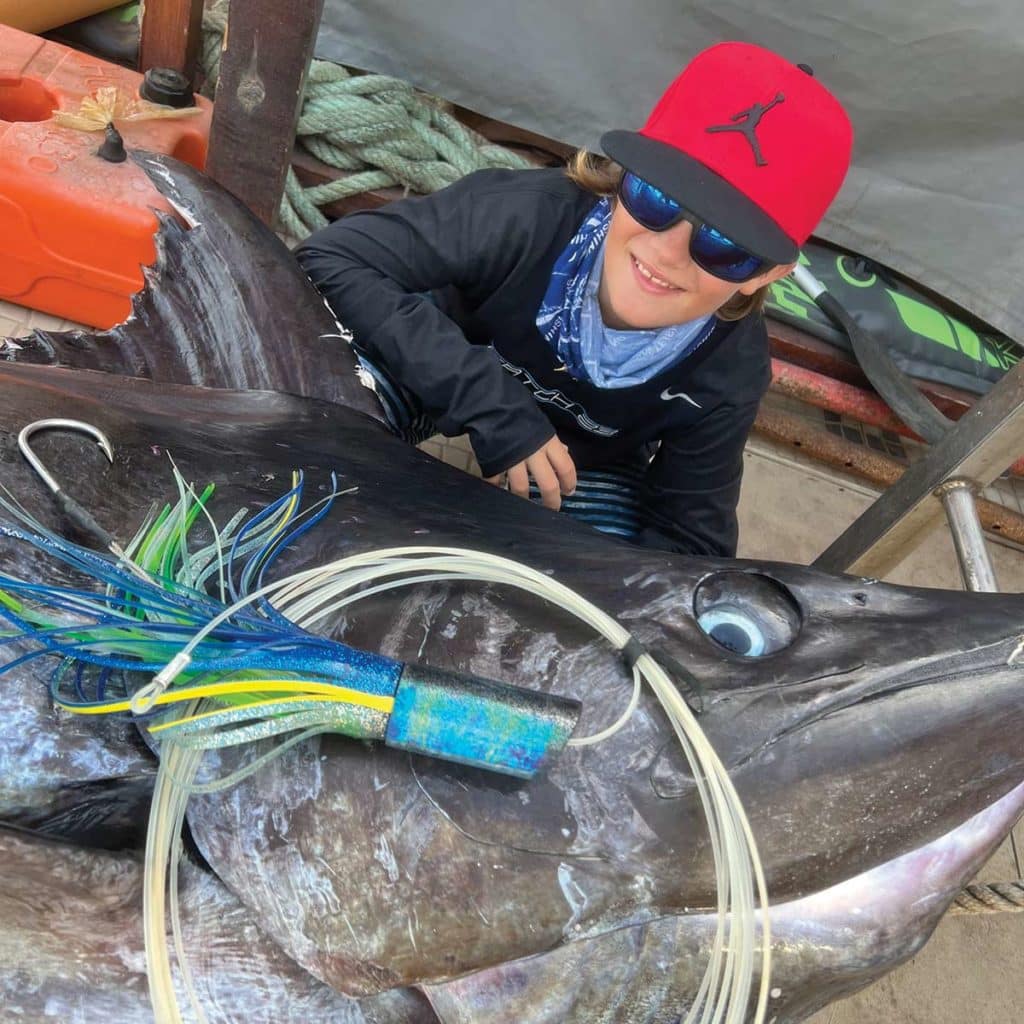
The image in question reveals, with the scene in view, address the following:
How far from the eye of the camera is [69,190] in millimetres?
2156

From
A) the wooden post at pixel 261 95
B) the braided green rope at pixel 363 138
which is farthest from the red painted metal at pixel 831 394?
the wooden post at pixel 261 95

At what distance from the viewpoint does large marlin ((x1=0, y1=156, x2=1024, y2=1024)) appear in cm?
71

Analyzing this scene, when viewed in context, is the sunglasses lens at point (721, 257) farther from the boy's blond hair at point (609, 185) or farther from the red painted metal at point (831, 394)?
the red painted metal at point (831, 394)

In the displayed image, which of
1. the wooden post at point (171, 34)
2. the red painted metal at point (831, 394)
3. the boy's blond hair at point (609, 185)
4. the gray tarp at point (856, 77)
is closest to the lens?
the boy's blond hair at point (609, 185)

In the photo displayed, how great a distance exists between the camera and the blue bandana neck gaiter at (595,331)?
150 cm

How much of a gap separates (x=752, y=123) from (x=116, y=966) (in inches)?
46.0

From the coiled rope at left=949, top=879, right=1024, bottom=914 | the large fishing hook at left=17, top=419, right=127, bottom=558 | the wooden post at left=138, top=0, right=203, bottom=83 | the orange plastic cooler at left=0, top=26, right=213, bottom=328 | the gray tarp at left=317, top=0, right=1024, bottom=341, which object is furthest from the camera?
the gray tarp at left=317, top=0, right=1024, bottom=341

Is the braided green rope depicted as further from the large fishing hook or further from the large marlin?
the large marlin

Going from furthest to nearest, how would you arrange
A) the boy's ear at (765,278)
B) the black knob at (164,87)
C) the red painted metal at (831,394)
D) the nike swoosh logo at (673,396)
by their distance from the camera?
the red painted metal at (831,394) < the black knob at (164,87) < the nike swoosh logo at (673,396) < the boy's ear at (765,278)

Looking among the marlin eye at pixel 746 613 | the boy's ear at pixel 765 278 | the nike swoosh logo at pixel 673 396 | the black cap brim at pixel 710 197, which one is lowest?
the nike swoosh logo at pixel 673 396

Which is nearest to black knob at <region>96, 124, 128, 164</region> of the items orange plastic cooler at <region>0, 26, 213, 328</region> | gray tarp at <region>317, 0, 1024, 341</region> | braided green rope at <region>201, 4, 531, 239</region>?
orange plastic cooler at <region>0, 26, 213, 328</region>

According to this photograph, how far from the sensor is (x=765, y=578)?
0.82 meters

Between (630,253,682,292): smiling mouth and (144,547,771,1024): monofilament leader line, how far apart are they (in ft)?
2.13

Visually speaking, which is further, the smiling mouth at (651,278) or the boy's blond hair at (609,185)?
the boy's blond hair at (609,185)
